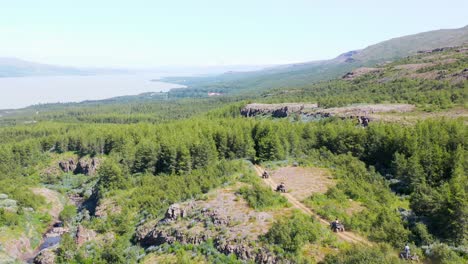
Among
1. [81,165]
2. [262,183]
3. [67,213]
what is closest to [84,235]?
[67,213]

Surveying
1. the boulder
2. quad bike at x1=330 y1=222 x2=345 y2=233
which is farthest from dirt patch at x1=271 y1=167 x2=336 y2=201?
the boulder

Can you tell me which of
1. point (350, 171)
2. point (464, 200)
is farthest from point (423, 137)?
point (464, 200)

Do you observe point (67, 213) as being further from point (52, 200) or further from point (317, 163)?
point (317, 163)

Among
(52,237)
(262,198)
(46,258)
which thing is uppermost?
(262,198)

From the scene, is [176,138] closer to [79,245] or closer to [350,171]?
[79,245]

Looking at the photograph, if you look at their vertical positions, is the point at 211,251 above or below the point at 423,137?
below

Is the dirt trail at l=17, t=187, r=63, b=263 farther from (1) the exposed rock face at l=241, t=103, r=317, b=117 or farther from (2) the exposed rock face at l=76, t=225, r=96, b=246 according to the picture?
(1) the exposed rock face at l=241, t=103, r=317, b=117

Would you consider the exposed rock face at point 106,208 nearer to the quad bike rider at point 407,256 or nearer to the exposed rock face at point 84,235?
the exposed rock face at point 84,235

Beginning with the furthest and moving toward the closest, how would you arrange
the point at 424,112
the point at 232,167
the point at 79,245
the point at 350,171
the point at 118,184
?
1. the point at 424,112
2. the point at 118,184
3. the point at 232,167
4. the point at 350,171
5. the point at 79,245
